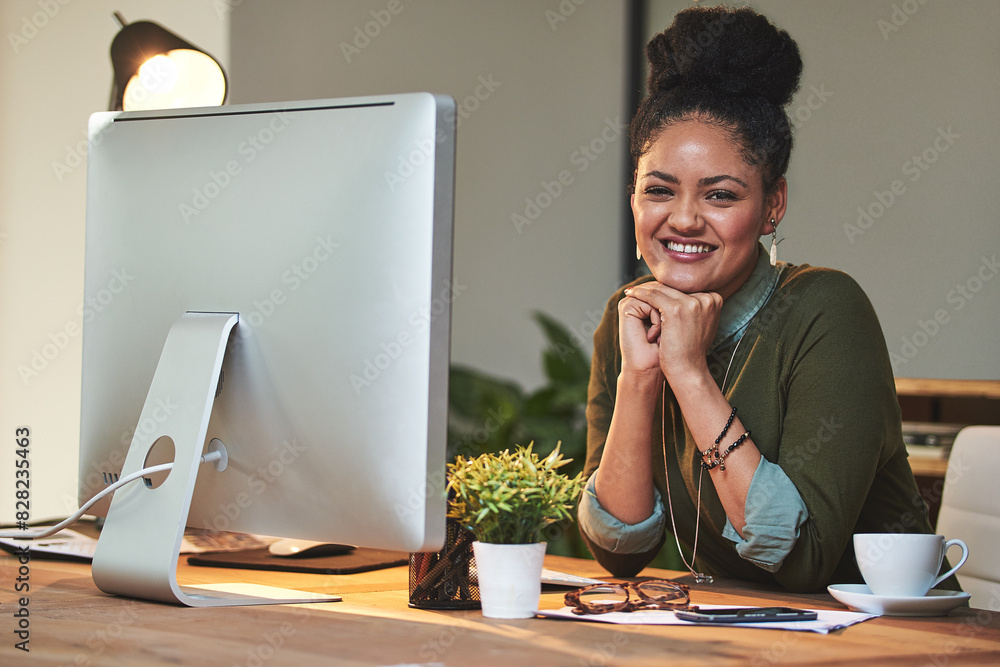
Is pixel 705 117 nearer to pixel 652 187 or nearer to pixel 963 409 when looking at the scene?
pixel 652 187

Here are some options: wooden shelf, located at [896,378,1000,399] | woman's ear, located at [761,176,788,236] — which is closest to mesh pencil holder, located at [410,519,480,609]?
woman's ear, located at [761,176,788,236]

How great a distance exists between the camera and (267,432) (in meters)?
1.06

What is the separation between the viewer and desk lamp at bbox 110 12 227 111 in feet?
6.36

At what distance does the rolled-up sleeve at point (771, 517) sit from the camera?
133 cm

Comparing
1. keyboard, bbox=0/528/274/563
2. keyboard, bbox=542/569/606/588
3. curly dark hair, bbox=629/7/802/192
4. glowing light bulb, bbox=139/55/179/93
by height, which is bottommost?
keyboard, bbox=0/528/274/563

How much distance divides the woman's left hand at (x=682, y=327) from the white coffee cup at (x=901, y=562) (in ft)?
1.17

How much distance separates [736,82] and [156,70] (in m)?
1.15

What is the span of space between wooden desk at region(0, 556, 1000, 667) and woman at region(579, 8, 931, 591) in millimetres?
279

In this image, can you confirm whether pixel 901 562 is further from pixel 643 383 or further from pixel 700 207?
pixel 700 207

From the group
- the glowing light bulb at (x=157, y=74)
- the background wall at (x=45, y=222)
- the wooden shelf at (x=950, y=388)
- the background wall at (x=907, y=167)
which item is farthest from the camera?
the background wall at (x=907, y=167)

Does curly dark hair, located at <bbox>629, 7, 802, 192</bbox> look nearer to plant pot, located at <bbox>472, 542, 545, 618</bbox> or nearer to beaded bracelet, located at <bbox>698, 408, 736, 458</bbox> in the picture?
beaded bracelet, located at <bbox>698, 408, 736, 458</bbox>

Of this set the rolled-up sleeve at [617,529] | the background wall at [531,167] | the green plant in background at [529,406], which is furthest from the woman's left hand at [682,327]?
the background wall at [531,167]

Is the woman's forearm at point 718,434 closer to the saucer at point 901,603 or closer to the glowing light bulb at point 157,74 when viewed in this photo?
the saucer at point 901,603

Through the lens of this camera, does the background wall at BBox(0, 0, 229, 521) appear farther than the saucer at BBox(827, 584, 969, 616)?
Yes
